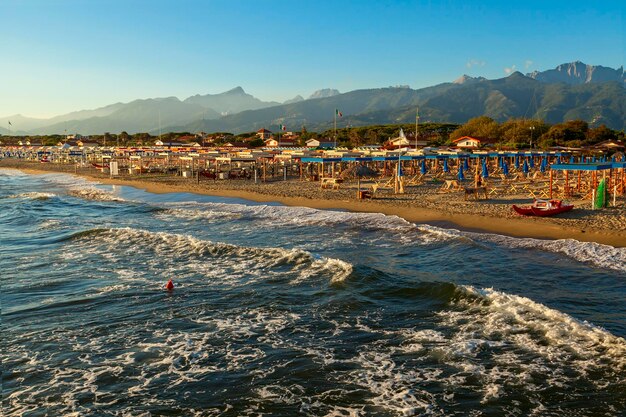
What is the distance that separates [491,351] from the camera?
956 cm

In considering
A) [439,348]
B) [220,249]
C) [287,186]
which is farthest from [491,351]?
[287,186]

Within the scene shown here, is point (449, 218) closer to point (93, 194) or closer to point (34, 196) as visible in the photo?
point (93, 194)

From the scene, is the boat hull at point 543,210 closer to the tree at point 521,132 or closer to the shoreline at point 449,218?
the shoreline at point 449,218

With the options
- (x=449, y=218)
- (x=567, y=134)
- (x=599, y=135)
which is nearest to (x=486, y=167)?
(x=449, y=218)

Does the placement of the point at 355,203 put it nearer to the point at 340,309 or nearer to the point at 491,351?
the point at 340,309

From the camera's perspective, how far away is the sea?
7.96 metres

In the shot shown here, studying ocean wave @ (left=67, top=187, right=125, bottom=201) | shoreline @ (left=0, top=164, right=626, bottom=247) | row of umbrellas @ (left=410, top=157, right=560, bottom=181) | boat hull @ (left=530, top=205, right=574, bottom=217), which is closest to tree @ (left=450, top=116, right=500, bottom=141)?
row of umbrellas @ (left=410, top=157, right=560, bottom=181)

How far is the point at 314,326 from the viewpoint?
1106 centimetres

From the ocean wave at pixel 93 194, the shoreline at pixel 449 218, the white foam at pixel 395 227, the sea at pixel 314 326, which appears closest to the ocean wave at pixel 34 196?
the ocean wave at pixel 93 194

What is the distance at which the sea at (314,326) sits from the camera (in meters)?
7.96

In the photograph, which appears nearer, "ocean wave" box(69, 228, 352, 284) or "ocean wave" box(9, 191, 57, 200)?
"ocean wave" box(69, 228, 352, 284)

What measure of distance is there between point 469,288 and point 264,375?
6721 millimetres

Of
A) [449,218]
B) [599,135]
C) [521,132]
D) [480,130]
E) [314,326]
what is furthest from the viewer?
[480,130]

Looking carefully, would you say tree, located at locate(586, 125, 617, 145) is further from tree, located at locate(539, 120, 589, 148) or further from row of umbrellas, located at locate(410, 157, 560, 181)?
row of umbrellas, located at locate(410, 157, 560, 181)
